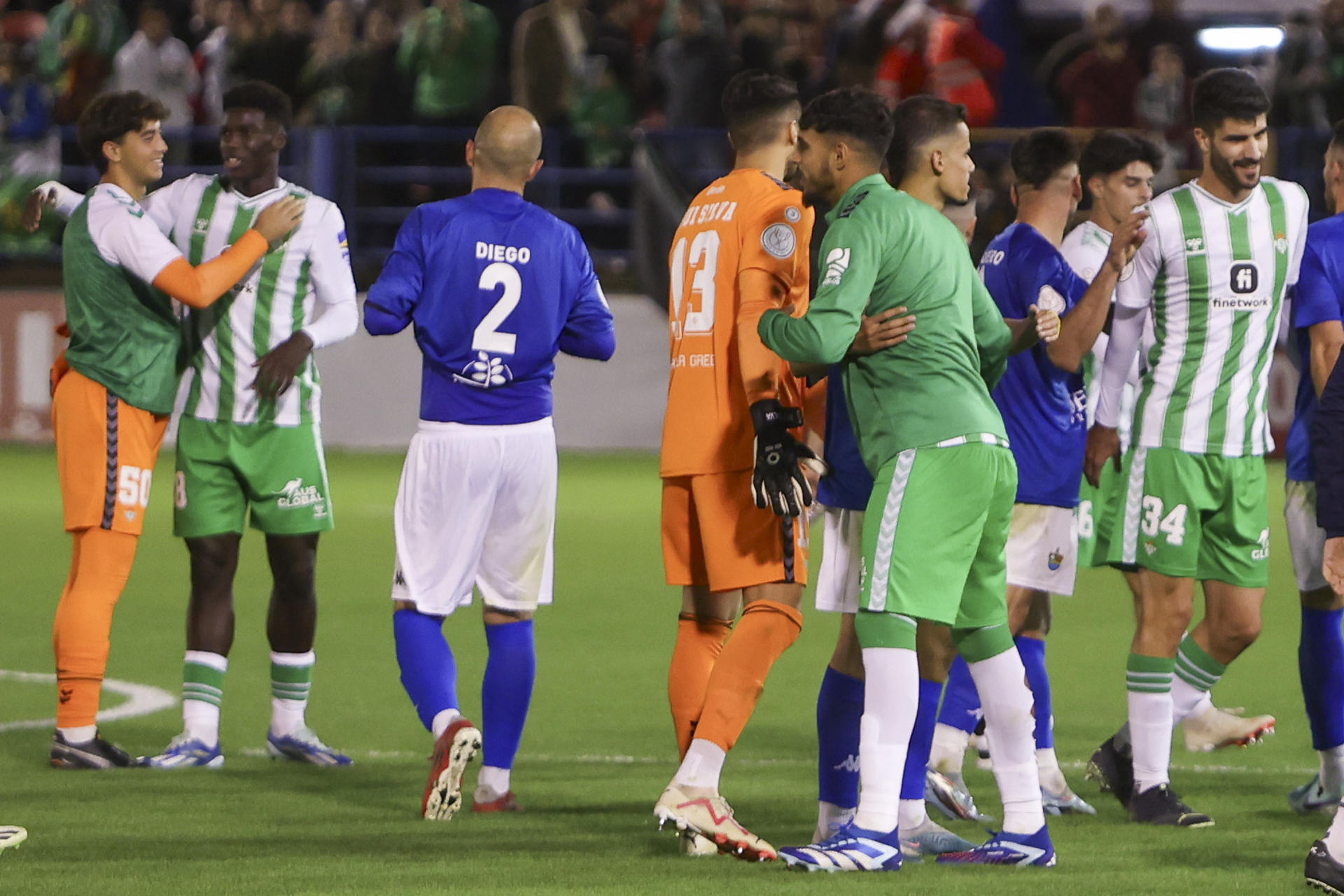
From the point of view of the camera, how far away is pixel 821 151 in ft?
18.4

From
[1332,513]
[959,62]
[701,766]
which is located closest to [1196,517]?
[1332,513]

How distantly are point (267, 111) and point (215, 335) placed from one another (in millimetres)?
796

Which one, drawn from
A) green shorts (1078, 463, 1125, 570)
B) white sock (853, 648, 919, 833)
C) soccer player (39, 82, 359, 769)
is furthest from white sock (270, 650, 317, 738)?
green shorts (1078, 463, 1125, 570)

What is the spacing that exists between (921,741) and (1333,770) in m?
1.55

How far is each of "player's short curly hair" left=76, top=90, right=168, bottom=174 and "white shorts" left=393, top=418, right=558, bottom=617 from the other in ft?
5.42

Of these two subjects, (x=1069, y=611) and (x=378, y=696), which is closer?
(x=378, y=696)

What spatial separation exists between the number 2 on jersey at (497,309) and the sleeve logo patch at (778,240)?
97 centimetres

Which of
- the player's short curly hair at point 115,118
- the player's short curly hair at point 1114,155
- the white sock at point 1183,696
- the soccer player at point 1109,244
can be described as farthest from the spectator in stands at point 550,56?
the white sock at point 1183,696

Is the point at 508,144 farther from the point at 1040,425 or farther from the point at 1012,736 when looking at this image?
the point at 1012,736

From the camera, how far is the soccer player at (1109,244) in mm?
7051

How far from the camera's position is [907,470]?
211 inches

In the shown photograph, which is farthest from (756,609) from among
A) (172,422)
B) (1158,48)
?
(172,422)

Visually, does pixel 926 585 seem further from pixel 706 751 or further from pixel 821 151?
pixel 821 151

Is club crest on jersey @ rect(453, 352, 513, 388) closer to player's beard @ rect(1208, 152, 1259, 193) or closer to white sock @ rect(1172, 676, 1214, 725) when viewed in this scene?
player's beard @ rect(1208, 152, 1259, 193)
